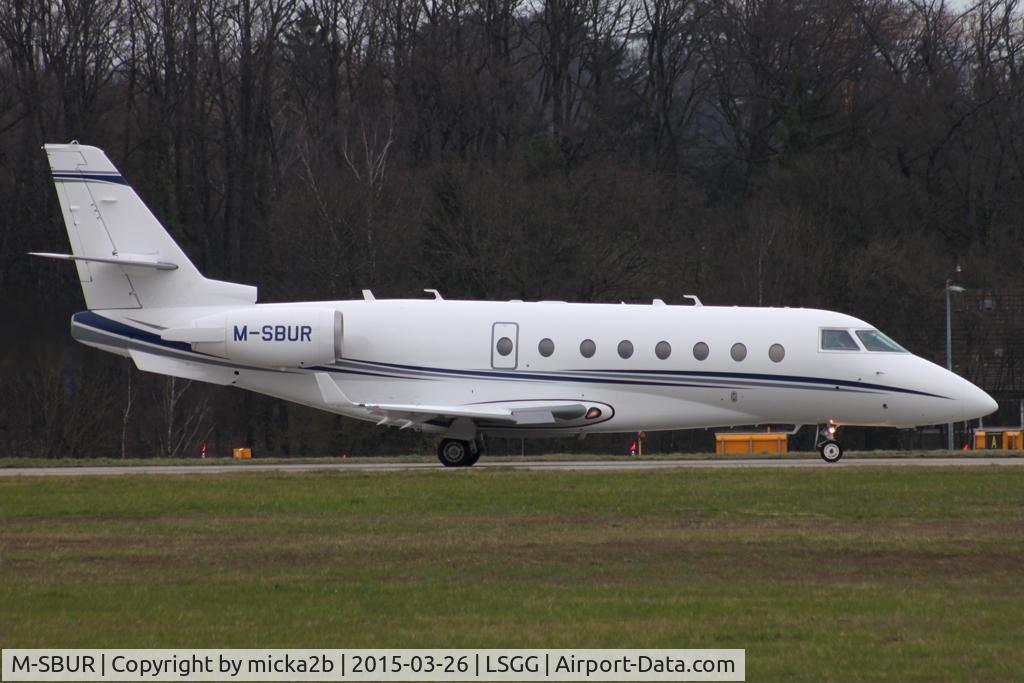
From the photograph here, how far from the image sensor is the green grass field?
12.1 metres

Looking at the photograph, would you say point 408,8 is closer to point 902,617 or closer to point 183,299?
point 183,299

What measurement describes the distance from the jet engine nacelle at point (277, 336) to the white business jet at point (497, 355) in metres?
0.02

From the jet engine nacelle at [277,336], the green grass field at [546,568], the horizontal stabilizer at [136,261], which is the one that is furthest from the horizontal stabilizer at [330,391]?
the green grass field at [546,568]

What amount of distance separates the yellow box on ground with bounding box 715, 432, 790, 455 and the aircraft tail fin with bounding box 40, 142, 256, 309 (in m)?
14.7

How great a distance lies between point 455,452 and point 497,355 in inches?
72.8

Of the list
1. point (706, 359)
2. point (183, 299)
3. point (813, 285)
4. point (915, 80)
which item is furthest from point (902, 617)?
point (915, 80)

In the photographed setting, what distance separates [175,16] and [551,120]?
1751 centimetres

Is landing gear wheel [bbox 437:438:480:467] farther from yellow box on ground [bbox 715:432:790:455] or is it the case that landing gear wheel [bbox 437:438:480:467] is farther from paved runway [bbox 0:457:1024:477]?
yellow box on ground [bbox 715:432:790:455]

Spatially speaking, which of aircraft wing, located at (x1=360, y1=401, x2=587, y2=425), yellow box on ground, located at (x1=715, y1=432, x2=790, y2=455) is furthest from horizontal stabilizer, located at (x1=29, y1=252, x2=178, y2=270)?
yellow box on ground, located at (x1=715, y1=432, x2=790, y2=455)

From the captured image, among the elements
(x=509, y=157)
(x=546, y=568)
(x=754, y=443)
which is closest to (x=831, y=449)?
(x=754, y=443)

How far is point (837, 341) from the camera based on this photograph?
27953 millimetres

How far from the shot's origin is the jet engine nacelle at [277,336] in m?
27.4

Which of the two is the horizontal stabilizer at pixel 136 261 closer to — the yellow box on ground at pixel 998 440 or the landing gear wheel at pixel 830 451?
the landing gear wheel at pixel 830 451

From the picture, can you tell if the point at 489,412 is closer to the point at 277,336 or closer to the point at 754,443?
the point at 277,336
